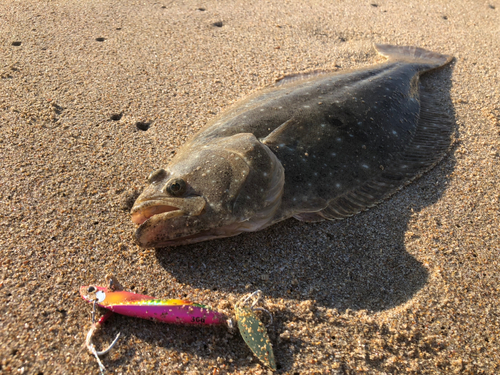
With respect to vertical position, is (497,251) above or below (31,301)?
above

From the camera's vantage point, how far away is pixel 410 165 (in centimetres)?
312

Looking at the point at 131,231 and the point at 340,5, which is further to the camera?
the point at 340,5

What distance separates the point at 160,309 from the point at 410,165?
2462mm

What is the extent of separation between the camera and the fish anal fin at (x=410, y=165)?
9.02ft

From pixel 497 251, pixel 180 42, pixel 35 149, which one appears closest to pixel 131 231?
pixel 35 149

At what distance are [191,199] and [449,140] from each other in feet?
8.78

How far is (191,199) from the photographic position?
2.21 metres

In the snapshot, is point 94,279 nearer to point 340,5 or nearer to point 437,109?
point 437,109

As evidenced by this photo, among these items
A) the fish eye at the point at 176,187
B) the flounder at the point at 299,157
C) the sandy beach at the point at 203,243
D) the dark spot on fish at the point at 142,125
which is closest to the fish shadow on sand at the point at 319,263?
the sandy beach at the point at 203,243

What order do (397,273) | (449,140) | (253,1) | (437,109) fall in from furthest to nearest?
1. (253,1)
2. (437,109)
3. (449,140)
4. (397,273)

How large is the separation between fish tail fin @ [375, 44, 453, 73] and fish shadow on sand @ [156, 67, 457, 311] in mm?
2362

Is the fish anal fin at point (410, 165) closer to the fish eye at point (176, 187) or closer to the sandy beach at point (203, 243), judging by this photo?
the sandy beach at point (203, 243)

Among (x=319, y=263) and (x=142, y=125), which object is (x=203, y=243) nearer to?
(x=319, y=263)

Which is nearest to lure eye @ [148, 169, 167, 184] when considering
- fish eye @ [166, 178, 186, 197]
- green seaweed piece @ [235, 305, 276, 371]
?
fish eye @ [166, 178, 186, 197]
